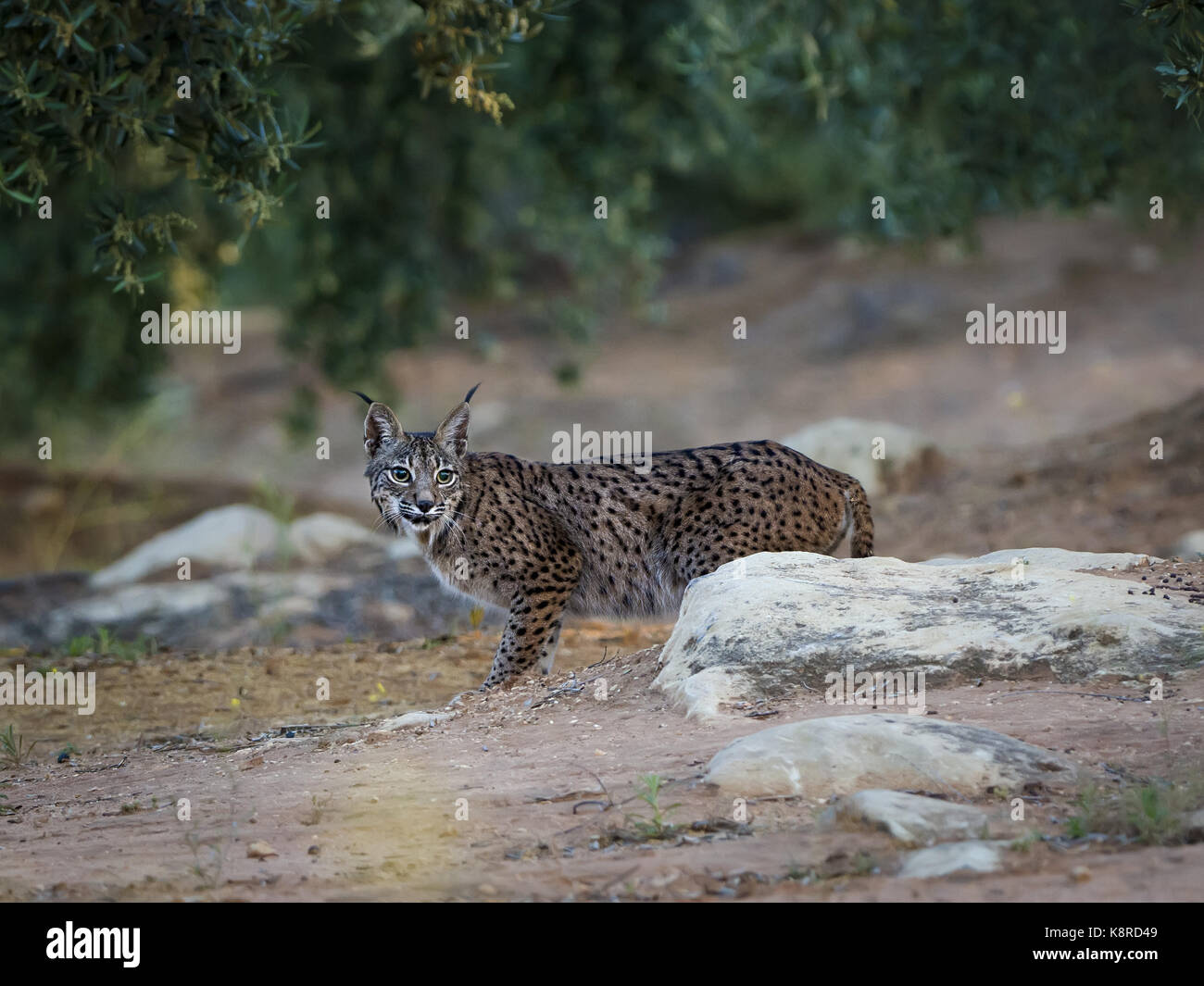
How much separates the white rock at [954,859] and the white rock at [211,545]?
1010 centimetres

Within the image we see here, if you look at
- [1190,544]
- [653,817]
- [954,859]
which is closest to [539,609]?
[653,817]

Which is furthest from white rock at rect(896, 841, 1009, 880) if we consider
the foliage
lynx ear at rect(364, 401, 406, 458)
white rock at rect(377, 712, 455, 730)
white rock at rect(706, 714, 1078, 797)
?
lynx ear at rect(364, 401, 406, 458)

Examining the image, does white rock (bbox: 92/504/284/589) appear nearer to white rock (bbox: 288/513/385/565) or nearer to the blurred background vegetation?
white rock (bbox: 288/513/385/565)

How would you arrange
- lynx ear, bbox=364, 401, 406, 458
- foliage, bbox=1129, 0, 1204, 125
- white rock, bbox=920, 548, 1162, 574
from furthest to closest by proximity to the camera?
lynx ear, bbox=364, 401, 406, 458, white rock, bbox=920, 548, 1162, 574, foliage, bbox=1129, 0, 1204, 125

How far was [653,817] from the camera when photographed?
5645 millimetres

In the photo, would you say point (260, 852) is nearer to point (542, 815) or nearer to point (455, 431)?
point (542, 815)

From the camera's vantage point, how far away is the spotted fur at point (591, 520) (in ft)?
29.6

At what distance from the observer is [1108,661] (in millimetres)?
6797

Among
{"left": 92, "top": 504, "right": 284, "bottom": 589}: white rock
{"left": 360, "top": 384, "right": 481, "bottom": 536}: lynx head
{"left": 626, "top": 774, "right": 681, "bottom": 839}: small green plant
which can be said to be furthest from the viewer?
{"left": 92, "top": 504, "right": 284, "bottom": 589}: white rock

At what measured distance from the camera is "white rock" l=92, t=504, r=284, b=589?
48.3 feet

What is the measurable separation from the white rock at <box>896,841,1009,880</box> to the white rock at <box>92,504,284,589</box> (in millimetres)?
10101

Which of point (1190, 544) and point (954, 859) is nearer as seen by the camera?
point (954, 859)

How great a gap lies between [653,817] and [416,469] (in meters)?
4.11

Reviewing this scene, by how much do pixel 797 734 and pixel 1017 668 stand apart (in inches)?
58.7
